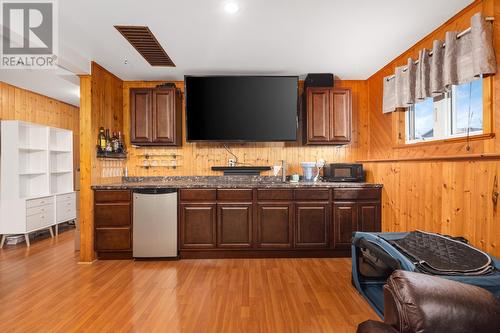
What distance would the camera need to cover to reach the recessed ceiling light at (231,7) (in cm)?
228

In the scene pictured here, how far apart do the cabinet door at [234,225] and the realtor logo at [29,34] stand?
98.7 inches

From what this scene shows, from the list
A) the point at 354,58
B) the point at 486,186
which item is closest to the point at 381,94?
the point at 354,58

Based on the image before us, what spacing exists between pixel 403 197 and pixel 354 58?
68.8 inches

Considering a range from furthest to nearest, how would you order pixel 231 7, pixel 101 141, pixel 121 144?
pixel 121 144
pixel 101 141
pixel 231 7

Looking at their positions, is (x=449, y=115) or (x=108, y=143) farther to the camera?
(x=108, y=143)

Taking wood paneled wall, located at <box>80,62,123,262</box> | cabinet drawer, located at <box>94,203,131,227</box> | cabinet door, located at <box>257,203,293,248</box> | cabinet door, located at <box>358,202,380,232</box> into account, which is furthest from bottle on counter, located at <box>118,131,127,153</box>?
cabinet door, located at <box>358,202,380,232</box>

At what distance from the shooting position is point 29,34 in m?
2.66

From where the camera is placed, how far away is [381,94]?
3.81m

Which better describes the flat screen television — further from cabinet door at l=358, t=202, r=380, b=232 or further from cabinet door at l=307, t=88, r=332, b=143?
cabinet door at l=358, t=202, r=380, b=232

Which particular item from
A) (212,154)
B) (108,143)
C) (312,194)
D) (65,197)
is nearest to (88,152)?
(108,143)

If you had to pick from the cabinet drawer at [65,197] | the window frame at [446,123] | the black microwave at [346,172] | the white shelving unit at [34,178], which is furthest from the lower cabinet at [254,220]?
the cabinet drawer at [65,197]

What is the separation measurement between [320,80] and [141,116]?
99.9 inches

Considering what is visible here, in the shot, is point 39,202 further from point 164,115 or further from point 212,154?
point 212,154

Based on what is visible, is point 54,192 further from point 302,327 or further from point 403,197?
point 403,197
